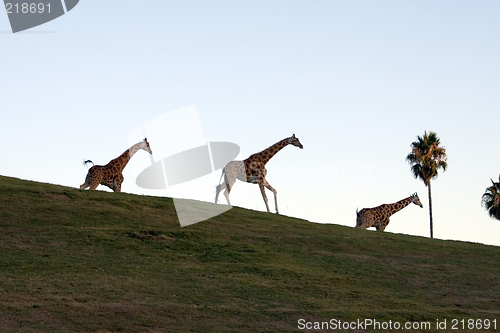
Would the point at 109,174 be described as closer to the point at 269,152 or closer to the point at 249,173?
the point at 249,173

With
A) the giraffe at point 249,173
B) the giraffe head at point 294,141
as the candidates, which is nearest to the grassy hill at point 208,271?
the giraffe at point 249,173

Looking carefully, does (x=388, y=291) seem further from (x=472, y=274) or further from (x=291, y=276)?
(x=472, y=274)

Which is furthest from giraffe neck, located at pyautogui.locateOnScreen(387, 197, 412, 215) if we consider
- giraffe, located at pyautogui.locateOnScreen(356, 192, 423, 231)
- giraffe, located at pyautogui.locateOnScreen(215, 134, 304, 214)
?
giraffe, located at pyautogui.locateOnScreen(215, 134, 304, 214)

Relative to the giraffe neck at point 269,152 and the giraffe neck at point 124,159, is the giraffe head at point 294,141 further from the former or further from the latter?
the giraffe neck at point 124,159

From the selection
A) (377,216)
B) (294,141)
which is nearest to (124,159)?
(294,141)

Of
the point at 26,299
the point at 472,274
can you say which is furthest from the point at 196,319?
the point at 472,274

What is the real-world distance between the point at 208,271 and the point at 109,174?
407 inches

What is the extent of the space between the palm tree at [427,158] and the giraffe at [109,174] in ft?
81.7

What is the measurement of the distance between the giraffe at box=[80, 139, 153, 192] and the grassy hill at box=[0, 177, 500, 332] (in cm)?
139

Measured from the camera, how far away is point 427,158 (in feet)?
156

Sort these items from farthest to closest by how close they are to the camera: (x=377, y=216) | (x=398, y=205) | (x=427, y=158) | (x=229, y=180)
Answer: (x=427, y=158)
(x=398, y=205)
(x=377, y=216)
(x=229, y=180)

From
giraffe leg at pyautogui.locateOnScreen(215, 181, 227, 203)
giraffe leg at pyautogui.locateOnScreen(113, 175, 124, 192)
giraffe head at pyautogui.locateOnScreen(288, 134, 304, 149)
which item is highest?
giraffe head at pyautogui.locateOnScreen(288, 134, 304, 149)

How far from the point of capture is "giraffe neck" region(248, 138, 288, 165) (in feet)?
94.4

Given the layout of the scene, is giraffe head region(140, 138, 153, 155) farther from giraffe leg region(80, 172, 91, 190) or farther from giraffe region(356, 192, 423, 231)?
giraffe region(356, 192, 423, 231)
